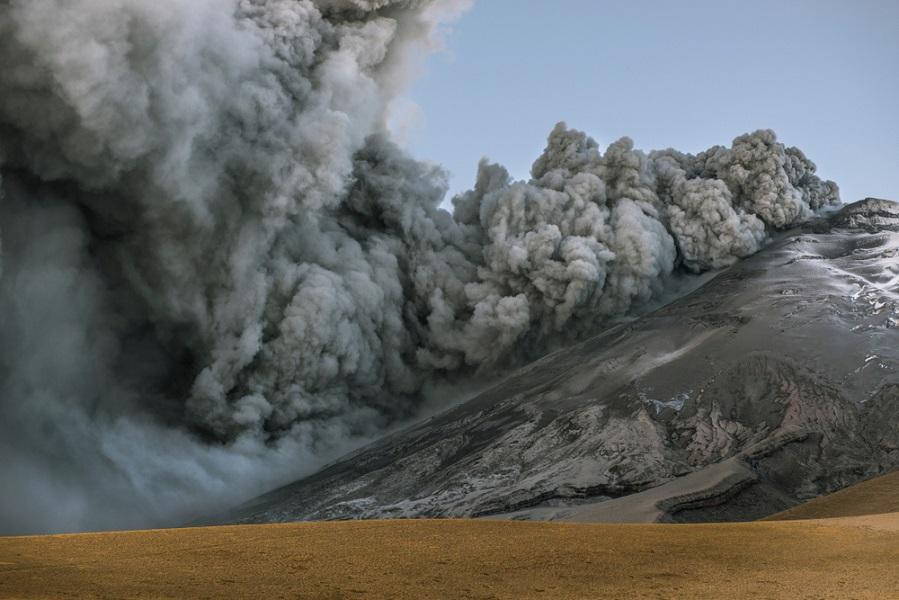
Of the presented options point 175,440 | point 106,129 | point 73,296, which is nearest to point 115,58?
point 106,129

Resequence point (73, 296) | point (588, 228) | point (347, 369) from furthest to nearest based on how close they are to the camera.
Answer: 1. point (588, 228)
2. point (347, 369)
3. point (73, 296)

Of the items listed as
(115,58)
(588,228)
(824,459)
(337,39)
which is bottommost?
(824,459)

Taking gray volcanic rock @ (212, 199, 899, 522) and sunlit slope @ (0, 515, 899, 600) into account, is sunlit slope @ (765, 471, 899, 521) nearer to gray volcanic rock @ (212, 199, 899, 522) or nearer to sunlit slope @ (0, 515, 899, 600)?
gray volcanic rock @ (212, 199, 899, 522)

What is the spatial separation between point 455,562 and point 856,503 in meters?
10.9

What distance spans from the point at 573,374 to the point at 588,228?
7.56m

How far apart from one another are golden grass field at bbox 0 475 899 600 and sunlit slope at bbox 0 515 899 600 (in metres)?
0.02

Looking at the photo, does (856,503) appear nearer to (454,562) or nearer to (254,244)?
(454,562)

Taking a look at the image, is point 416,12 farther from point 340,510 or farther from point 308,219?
point 340,510

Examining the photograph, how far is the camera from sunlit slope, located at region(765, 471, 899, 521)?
17080 mm

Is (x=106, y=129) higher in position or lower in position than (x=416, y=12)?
lower

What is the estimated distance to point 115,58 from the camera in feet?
85.3

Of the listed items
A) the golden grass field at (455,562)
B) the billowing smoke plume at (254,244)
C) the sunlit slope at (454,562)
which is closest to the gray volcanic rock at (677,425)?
the billowing smoke plume at (254,244)

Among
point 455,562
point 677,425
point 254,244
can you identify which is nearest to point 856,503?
point 677,425

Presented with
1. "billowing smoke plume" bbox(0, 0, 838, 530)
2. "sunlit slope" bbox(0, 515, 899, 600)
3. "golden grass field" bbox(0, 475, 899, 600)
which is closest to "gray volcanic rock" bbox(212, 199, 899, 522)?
"billowing smoke plume" bbox(0, 0, 838, 530)
